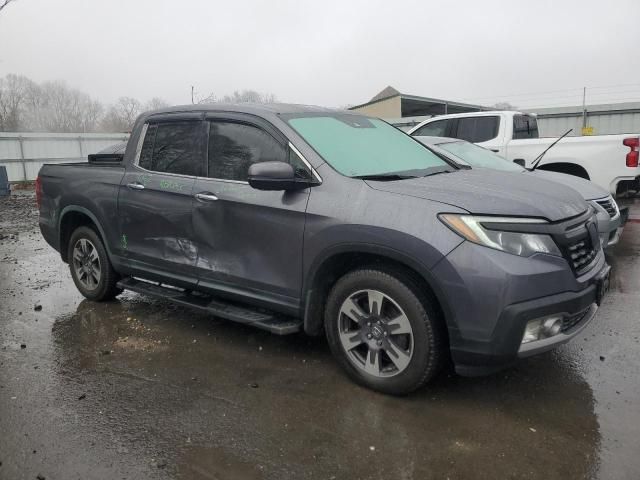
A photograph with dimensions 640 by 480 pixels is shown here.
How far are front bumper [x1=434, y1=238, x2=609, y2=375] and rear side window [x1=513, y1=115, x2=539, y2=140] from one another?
6502mm

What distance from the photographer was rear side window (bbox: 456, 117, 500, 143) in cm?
898

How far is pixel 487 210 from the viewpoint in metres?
3.00

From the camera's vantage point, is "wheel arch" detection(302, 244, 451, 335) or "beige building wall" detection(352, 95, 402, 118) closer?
"wheel arch" detection(302, 244, 451, 335)

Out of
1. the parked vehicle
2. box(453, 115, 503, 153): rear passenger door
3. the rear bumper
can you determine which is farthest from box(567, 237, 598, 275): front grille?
box(453, 115, 503, 153): rear passenger door

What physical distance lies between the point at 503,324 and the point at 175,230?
8.61 ft

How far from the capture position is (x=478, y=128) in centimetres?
911

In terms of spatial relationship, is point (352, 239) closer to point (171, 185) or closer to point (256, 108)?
point (256, 108)

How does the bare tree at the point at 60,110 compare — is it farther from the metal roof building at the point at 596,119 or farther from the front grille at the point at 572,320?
the front grille at the point at 572,320

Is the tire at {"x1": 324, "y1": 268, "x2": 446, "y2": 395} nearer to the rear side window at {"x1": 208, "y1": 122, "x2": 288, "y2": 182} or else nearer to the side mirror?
the side mirror

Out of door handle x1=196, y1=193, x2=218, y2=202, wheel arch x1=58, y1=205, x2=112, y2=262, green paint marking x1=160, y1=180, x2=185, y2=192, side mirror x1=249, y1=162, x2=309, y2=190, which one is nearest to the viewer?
side mirror x1=249, y1=162, x2=309, y2=190

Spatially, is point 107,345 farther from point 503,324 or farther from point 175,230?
point 503,324

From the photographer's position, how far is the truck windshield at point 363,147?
12.0ft

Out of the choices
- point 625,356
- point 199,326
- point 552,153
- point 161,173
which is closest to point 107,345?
point 199,326

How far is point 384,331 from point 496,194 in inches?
41.6
